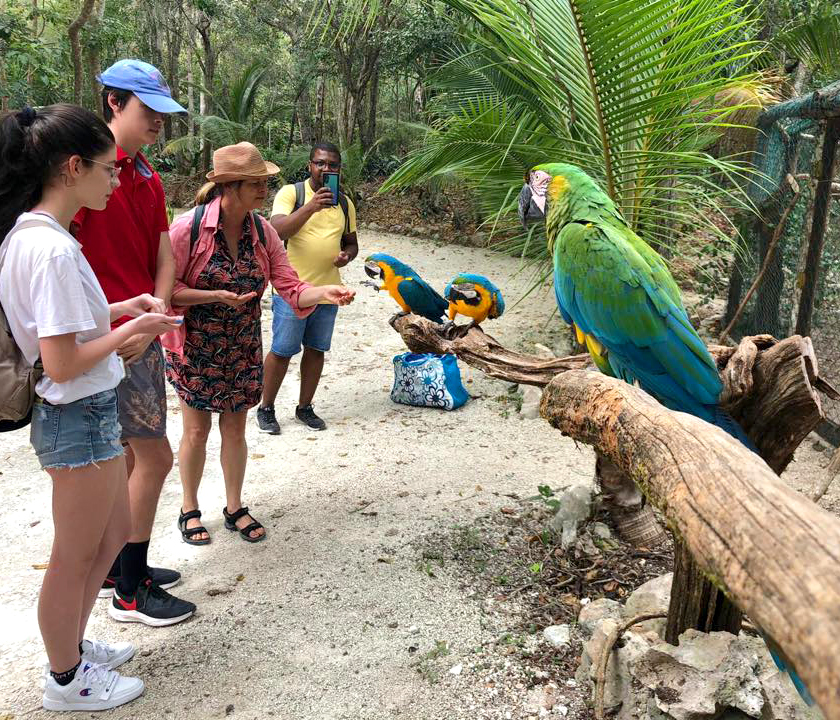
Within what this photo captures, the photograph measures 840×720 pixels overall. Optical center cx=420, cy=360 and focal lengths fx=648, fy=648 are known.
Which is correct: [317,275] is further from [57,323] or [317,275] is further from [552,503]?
[57,323]

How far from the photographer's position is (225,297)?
7.58 ft

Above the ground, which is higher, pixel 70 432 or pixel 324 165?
pixel 324 165

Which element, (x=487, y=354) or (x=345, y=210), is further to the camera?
(x=345, y=210)

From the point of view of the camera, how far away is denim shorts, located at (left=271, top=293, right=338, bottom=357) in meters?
3.64

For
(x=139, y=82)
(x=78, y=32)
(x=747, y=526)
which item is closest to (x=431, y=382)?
(x=139, y=82)

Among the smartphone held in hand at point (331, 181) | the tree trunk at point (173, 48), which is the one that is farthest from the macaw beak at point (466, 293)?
the tree trunk at point (173, 48)

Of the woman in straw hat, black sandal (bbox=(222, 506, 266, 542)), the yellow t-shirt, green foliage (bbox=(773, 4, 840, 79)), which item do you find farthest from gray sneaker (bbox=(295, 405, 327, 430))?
green foliage (bbox=(773, 4, 840, 79))

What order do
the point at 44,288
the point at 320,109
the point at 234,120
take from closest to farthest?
the point at 44,288 → the point at 234,120 → the point at 320,109

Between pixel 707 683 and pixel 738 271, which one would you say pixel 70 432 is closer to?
pixel 707 683

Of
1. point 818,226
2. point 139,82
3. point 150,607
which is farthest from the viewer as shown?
point 818,226

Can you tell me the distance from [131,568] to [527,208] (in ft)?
6.56

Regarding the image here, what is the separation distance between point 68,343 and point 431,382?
2.88 m

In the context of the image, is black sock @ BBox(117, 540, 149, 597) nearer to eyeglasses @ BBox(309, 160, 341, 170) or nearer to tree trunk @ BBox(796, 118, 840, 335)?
eyeglasses @ BBox(309, 160, 341, 170)

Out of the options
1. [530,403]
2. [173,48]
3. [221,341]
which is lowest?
[530,403]
